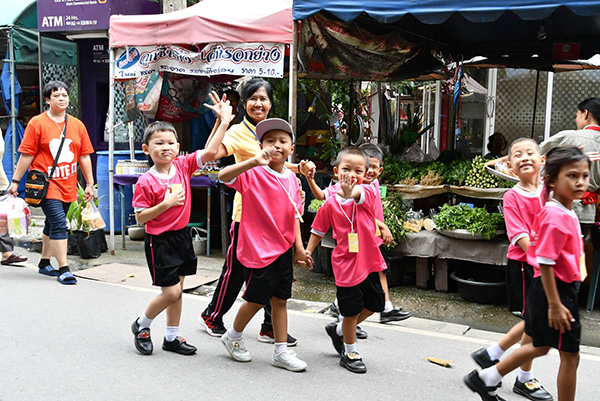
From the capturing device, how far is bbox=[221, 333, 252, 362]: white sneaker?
4484 millimetres

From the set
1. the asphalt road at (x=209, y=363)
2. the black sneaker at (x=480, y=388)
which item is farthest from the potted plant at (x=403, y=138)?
the black sneaker at (x=480, y=388)

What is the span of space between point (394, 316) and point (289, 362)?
1.50 meters

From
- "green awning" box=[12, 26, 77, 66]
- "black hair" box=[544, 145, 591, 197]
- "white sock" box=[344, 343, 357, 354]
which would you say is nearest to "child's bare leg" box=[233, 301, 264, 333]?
"white sock" box=[344, 343, 357, 354]

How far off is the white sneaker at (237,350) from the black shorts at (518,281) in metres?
1.85

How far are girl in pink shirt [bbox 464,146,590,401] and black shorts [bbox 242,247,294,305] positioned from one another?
158cm

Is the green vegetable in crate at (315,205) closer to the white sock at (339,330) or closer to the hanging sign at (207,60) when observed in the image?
the hanging sign at (207,60)

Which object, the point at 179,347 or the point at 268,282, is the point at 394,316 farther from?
the point at 179,347

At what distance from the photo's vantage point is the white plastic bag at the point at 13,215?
281 inches

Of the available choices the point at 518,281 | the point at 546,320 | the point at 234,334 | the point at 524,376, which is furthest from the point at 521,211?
the point at 234,334

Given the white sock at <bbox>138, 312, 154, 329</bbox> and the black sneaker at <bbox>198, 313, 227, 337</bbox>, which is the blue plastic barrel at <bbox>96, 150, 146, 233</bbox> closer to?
the black sneaker at <bbox>198, 313, 227, 337</bbox>

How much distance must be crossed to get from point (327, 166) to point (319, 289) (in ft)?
9.90

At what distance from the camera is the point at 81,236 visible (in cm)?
804

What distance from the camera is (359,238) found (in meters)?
4.31

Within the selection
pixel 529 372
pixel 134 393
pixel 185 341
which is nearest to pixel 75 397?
pixel 134 393
